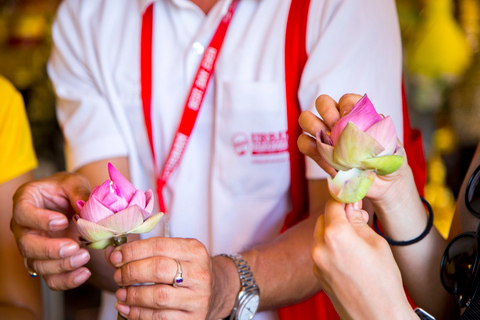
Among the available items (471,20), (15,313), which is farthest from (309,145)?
(471,20)

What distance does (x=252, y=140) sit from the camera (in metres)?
1.10

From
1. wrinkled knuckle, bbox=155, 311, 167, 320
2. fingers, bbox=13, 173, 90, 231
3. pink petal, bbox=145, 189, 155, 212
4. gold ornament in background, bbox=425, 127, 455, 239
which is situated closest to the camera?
pink petal, bbox=145, 189, 155, 212

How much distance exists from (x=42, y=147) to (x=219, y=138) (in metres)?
1.64

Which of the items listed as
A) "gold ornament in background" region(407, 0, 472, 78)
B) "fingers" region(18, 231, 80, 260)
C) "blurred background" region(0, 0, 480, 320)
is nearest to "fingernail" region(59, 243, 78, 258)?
"fingers" region(18, 231, 80, 260)

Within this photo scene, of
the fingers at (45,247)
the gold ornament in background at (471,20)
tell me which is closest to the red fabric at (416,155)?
the fingers at (45,247)

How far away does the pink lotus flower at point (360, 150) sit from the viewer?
576mm

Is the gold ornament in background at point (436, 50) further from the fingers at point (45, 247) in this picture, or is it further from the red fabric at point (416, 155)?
the fingers at point (45, 247)

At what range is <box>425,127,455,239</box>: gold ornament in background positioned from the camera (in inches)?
83.9

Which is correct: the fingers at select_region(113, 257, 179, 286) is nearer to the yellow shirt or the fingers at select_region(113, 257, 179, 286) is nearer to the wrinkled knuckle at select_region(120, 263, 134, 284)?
the wrinkled knuckle at select_region(120, 263, 134, 284)

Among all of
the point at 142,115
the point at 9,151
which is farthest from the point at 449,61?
the point at 9,151

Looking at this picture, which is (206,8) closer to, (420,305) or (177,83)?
(177,83)

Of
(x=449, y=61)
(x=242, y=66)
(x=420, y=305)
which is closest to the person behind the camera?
(x=420, y=305)

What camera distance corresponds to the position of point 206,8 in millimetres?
1194

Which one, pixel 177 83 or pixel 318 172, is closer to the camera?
pixel 318 172
